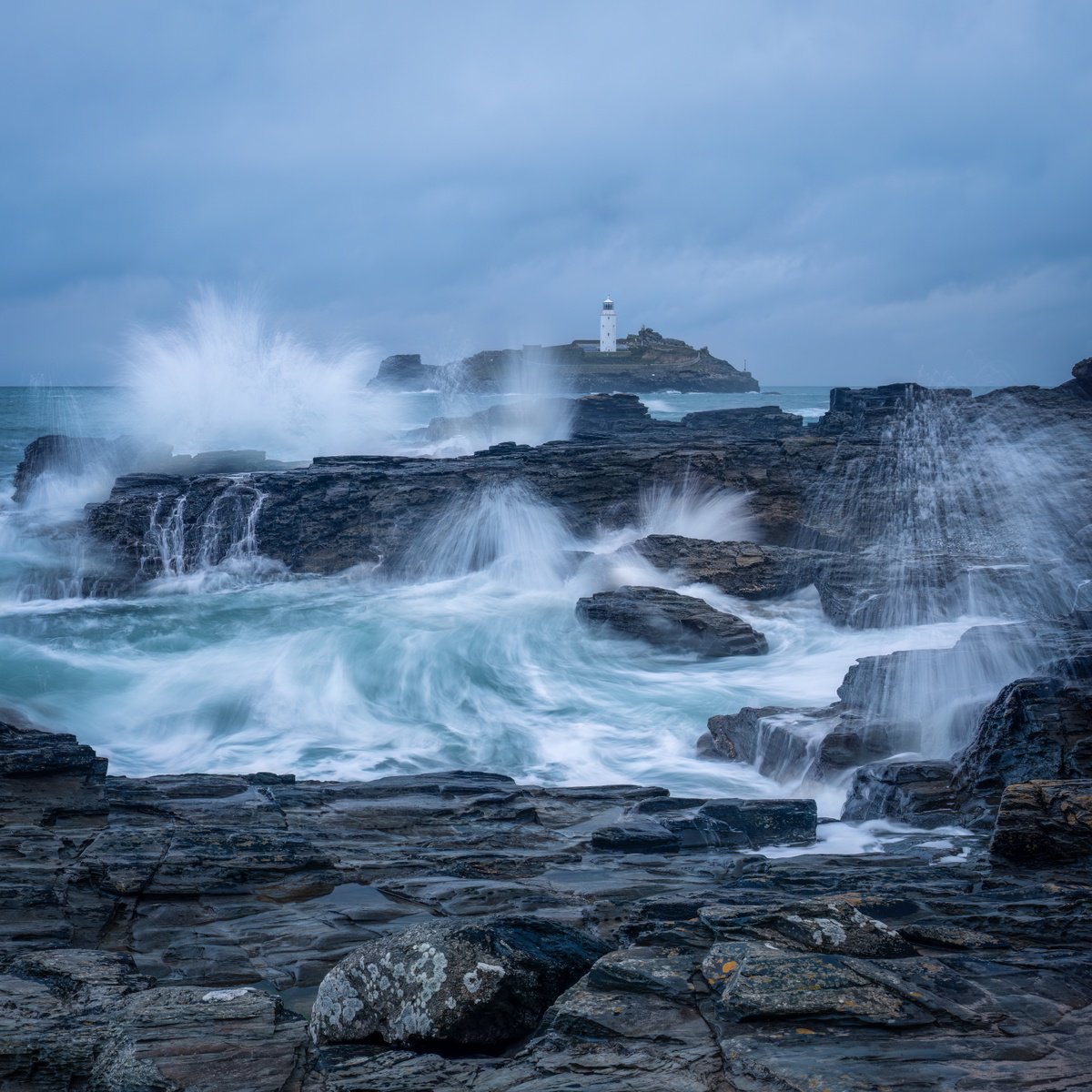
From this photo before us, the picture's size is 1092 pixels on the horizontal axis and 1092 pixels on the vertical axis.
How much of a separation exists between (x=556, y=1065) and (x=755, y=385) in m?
118

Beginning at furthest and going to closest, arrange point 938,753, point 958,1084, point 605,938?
point 938,753, point 605,938, point 958,1084

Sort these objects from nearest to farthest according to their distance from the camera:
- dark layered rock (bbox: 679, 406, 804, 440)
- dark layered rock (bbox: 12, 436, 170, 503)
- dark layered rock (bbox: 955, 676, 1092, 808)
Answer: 1. dark layered rock (bbox: 955, 676, 1092, 808)
2. dark layered rock (bbox: 12, 436, 170, 503)
3. dark layered rock (bbox: 679, 406, 804, 440)

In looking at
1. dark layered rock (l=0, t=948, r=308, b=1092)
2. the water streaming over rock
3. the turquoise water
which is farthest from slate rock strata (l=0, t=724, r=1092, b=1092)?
the water streaming over rock

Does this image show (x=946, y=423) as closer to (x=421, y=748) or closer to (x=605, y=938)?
(x=421, y=748)

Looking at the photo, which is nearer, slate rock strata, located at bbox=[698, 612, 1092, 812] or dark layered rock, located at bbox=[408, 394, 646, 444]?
slate rock strata, located at bbox=[698, 612, 1092, 812]

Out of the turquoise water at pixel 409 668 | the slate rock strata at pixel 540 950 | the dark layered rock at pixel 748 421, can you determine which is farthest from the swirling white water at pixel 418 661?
the dark layered rock at pixel 748 421

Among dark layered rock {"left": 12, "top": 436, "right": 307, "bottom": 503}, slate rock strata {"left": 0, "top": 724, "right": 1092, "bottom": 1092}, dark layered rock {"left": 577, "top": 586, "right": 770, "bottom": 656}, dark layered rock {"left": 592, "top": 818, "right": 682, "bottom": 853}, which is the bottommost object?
dark layered rock {"left": 592, "top": 818, "right": 682, "bottom": 853}

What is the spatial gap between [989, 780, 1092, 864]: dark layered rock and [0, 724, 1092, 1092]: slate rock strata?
0.10 metres

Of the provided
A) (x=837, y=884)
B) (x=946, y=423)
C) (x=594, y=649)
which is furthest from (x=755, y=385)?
(x=837, y=884)

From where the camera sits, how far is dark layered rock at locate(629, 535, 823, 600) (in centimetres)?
1847

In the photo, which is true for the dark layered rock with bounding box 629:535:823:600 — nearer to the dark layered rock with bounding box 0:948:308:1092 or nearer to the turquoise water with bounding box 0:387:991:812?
the turquoise water with bounding box 0:387:991:812

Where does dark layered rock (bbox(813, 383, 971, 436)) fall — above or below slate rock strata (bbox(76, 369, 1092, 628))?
above

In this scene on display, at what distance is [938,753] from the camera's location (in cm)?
929

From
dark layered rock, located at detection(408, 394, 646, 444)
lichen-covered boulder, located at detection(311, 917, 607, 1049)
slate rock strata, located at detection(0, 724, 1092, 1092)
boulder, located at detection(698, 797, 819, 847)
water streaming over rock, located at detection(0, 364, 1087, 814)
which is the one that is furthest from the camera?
dark layered rock, located at detection(408, 394, 646, 444)
